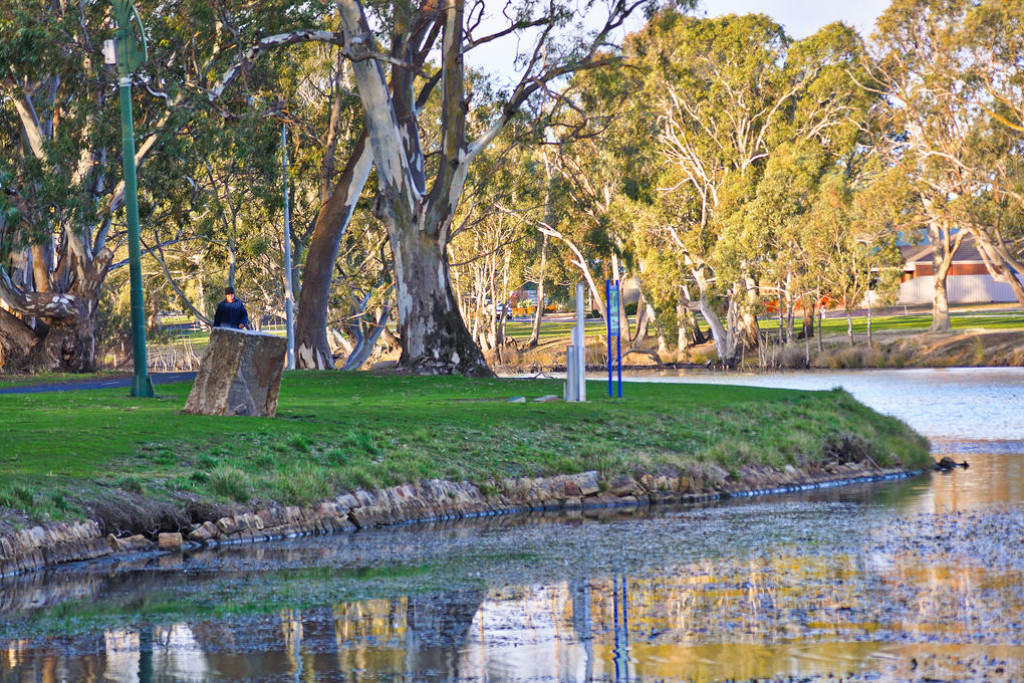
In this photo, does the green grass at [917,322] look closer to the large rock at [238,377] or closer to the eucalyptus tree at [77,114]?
the eucalyptus tree at [77,114]

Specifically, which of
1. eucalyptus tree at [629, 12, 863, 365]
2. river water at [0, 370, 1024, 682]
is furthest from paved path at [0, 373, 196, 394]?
eucalyptus tree at [629, 12, 863, 365]

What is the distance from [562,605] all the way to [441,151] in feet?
76.7

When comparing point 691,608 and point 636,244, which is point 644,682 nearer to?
point 691,608

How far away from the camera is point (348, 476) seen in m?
16.9

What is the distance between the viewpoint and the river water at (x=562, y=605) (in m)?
8.18

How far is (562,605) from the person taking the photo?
10.3 m

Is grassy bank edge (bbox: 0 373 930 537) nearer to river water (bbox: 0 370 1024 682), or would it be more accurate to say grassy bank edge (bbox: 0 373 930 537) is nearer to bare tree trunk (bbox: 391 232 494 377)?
river water (bbox: 0 370 1024 682)

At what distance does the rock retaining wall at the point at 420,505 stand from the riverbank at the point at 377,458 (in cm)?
2

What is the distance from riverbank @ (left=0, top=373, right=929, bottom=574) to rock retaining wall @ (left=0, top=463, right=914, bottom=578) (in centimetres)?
2

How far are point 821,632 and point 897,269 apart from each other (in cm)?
6363

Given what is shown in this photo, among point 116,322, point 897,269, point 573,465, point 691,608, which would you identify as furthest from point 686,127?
point 691,608

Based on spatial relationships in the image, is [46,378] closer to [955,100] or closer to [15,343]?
[15,343]

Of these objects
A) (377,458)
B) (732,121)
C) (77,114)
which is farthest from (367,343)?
(377,458)

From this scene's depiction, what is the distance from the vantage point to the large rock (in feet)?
62.9
